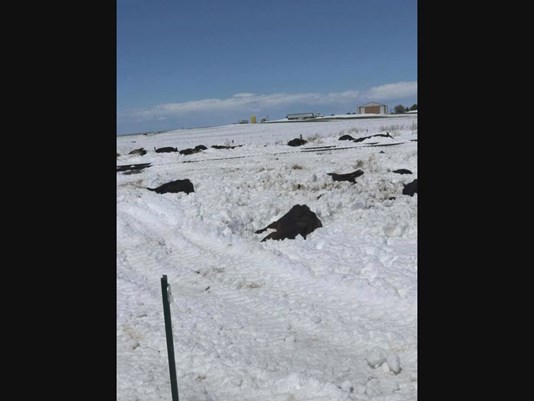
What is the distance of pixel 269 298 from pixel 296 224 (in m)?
3.25

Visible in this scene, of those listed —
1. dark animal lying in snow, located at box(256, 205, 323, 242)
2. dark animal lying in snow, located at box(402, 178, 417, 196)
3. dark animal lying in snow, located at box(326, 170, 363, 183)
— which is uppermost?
dark animal lying in snow, located at box(326, 170, 363, 183)

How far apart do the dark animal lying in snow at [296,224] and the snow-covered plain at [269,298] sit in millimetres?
266

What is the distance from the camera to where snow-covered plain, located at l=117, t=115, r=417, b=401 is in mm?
4527

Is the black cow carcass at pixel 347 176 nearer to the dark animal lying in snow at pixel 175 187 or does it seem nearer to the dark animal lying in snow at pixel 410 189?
the dark animal lying in snow at pixel 410 189

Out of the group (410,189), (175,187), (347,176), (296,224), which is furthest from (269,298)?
(347,176)

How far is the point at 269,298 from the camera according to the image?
6.50 metres

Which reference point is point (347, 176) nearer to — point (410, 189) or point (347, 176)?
point (347, 176)

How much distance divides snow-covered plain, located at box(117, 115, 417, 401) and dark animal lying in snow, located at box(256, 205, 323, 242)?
0.27m

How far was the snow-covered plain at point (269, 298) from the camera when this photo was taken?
178 inches

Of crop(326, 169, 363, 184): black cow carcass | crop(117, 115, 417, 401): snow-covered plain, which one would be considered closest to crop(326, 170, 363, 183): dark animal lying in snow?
crop(326, 169, 363, 184): black cow carcass

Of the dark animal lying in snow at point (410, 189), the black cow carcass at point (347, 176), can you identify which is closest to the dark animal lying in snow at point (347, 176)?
the black cow carcass at point (347, 176)

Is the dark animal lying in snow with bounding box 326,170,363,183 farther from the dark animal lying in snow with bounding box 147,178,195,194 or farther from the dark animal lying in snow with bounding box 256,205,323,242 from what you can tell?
the dark animal lying in snow with bounding box 256,205,323,242

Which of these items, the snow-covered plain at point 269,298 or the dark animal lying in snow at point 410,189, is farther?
the dark animal lying in snow at point 410,189
